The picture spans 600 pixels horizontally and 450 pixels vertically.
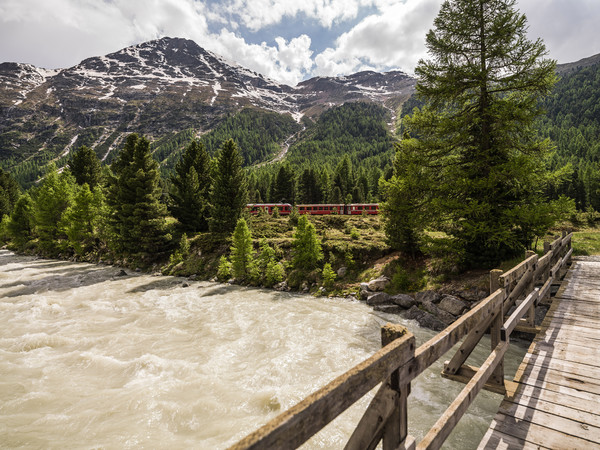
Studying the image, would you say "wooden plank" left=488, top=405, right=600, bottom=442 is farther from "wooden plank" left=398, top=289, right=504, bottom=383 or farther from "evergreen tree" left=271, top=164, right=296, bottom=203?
"evergreen tree" left=271, top=164, right=296, bottom=203

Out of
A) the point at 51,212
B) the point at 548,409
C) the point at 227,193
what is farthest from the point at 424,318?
the point at 51,212

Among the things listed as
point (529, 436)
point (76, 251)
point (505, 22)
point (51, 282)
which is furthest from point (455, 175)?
point (76, 251)

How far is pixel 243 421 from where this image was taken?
6250mm

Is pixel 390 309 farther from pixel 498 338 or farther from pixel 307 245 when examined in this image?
pixel 498 338

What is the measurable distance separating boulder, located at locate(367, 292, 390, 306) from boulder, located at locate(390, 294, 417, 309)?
28 cm

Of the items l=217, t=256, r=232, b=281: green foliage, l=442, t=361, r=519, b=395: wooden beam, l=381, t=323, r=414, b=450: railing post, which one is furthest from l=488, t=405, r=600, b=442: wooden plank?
l=217, t=256, r=232, b=281: green foliage

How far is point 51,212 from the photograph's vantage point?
108 feet

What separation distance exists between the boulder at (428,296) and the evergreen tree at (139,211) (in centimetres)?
2223

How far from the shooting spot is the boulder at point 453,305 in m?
11.7

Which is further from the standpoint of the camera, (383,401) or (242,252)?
(242,252)

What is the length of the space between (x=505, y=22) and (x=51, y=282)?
30763 mm

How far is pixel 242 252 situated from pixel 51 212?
1126 inches

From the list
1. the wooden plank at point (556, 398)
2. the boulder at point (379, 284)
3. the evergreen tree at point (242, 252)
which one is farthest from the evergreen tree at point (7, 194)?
the wooden plank at point (556, 398)

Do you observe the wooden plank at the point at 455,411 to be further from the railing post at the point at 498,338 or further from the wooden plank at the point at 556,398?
the wooden plank at the point at 556,398
